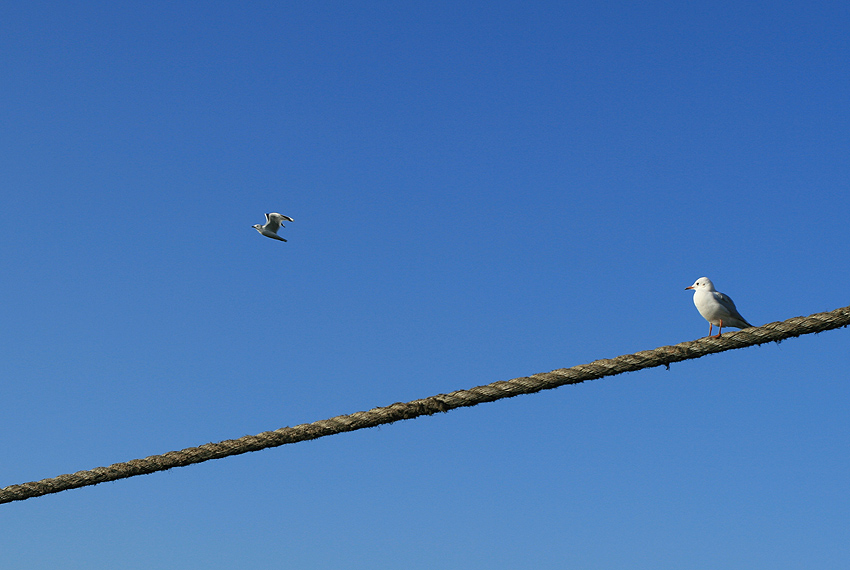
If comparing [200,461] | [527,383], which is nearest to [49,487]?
[200,461]

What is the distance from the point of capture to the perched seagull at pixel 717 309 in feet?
23.0

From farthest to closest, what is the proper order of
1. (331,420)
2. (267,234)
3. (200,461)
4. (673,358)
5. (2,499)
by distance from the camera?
(267,234) < (2,499) < (200,461) < (331,420) < (673,358)

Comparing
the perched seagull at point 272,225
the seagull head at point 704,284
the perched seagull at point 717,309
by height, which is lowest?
the perched seagull at point 717,309

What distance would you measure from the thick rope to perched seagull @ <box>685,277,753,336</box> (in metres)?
3.41

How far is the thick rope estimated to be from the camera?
3.63 meters

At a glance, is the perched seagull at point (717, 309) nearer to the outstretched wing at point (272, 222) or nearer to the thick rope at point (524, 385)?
the thick rope at point (524, 385)

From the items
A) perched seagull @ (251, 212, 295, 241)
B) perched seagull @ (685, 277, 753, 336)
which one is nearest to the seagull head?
perched seagull @ (685, 277, 753, 336)

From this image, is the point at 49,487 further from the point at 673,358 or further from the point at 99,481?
the point at 673,358

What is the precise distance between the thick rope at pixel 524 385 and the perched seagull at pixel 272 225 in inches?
228

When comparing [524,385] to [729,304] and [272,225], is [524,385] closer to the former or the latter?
[729,304]

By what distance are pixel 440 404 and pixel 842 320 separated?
2.10 m

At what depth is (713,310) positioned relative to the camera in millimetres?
7016

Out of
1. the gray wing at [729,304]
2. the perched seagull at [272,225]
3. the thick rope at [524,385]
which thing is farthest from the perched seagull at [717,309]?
the perched seagull at [272,225]

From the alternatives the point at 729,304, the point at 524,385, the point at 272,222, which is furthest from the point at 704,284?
the point at 272,222
